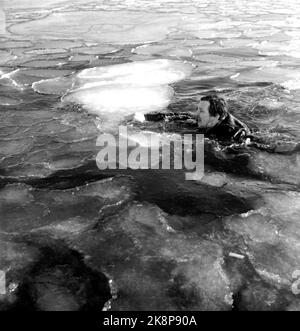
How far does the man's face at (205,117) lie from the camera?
4.40 meters

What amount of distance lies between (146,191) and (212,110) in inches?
56.7

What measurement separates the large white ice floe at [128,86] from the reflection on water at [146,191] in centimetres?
3

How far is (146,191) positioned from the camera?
11.3 ft

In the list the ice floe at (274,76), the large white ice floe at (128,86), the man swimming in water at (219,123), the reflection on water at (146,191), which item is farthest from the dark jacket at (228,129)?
the ice floe at (274,76)

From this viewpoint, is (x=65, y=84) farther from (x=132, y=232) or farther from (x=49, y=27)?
(x=49, y=27)

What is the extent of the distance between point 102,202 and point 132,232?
50 cm

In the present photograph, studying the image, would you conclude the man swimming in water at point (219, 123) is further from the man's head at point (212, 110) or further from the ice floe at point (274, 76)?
the ice floe at point (274, 76)

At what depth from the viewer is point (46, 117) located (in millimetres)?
5082

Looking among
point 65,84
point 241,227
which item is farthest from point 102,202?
point 65,84

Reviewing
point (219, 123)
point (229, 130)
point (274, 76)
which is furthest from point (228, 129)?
point (274, 76)

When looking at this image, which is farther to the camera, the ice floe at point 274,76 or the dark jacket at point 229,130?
the ice floe at point 274,76

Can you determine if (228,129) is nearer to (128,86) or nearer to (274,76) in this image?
(128,86)

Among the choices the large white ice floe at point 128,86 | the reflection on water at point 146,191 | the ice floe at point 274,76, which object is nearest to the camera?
the reflection on water at point 146,191

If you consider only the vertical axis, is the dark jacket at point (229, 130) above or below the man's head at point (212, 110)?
below
